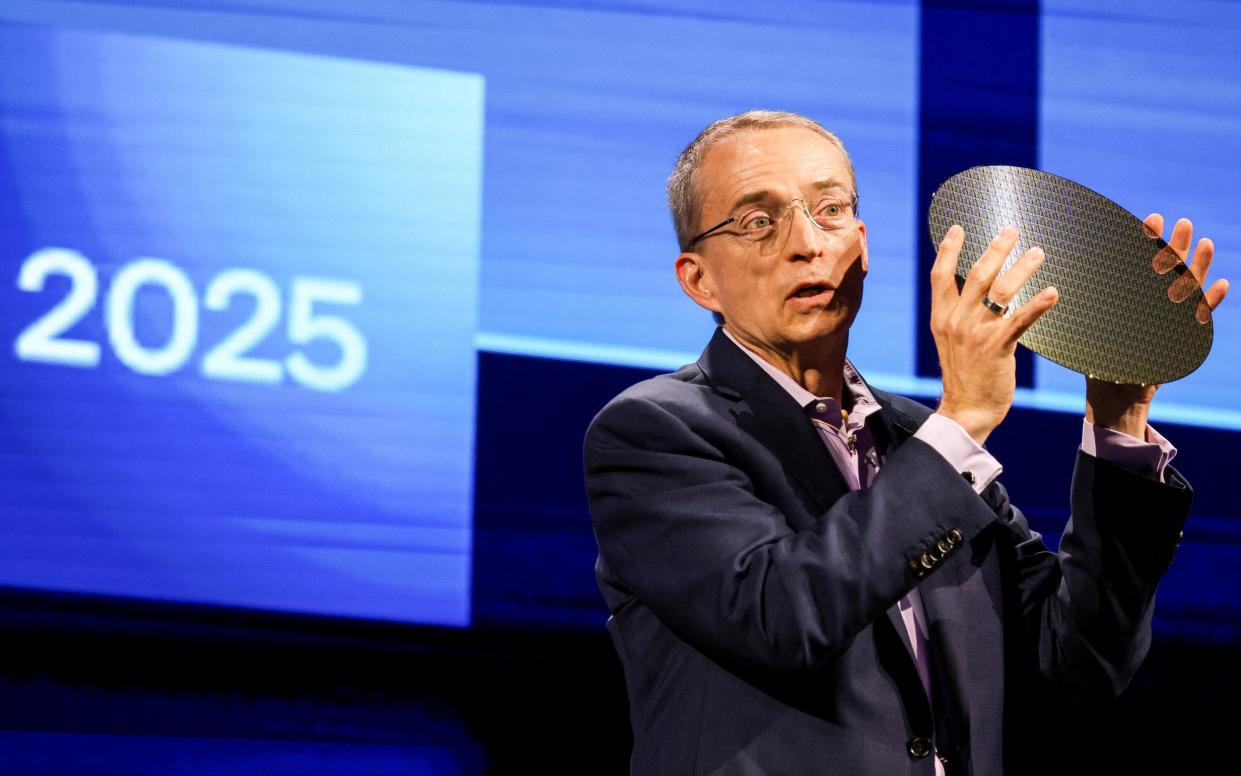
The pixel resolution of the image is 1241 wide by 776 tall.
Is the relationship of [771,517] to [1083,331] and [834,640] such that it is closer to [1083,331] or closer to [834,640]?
[834,640]

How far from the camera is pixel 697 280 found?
171 centimetres

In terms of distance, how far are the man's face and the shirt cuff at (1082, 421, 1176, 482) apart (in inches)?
11.8

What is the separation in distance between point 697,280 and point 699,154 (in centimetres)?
16

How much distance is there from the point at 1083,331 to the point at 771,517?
0.41m

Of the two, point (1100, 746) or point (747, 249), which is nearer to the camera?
point (747, 249)

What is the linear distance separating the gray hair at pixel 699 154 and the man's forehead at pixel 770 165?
0.01 metres

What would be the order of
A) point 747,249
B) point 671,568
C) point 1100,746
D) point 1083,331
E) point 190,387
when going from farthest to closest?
point 1100,746, point 190,387, point 747,249, point 1083,331, point 671,568

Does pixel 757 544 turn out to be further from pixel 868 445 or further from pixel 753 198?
pixel 753 198

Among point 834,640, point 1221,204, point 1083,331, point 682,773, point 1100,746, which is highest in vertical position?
point 1221,204

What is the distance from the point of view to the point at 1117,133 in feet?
10.0

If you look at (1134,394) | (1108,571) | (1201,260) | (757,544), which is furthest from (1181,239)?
(757,544)

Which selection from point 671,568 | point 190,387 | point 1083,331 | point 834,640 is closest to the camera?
point 834,640

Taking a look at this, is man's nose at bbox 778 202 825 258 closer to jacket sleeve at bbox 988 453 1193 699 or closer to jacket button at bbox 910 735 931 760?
jacket sleeve at bbox 988 453 1193 699

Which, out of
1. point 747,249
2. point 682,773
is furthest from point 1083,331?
point 682,773
